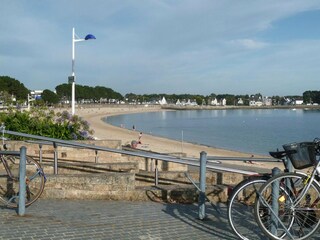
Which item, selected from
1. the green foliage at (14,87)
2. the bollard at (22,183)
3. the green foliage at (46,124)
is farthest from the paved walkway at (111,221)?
the green foliage at (14,87)

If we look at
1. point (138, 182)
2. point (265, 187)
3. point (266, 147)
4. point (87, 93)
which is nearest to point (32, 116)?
point (138, 182)

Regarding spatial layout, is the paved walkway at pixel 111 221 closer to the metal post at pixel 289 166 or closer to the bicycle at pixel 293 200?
the bicycle at pixel 293 200

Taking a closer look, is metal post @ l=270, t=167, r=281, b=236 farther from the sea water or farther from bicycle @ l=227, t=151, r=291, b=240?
the sea water

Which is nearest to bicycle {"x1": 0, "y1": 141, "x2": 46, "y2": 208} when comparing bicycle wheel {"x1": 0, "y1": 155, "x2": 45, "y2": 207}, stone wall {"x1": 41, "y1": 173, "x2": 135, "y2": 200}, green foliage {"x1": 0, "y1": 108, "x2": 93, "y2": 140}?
bicycle wheel {"x1": 0, "y1": 155, "x2": 45, "y2": 207}

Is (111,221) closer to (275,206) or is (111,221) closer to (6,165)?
(6,165)

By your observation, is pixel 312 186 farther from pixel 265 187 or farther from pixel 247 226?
pixel 247 226

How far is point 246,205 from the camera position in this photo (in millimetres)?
5875

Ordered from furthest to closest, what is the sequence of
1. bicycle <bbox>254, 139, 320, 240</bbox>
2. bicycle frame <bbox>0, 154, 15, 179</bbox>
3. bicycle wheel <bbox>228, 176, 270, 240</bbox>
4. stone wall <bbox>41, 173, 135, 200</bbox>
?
stone wall <bbox>41, 173, 135, 200</bbox> < bicycle frame <bbox>0, 154, 15, 179</bbox> < bicycle wheel <bbox>228, 176, 270, 240</bbox> < bicycle <bbox>254, 139, 320, 240</bbox>

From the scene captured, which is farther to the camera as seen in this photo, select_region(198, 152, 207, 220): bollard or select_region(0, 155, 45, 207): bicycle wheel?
select_region(0, 155, 45, 207): bicycle wheel

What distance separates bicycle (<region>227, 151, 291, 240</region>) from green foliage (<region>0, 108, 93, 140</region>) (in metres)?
8.78

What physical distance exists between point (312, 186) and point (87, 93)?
199 metres

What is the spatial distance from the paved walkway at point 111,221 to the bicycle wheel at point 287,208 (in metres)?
0.49

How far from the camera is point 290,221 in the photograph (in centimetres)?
431

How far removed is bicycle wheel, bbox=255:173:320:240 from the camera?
4.26m
